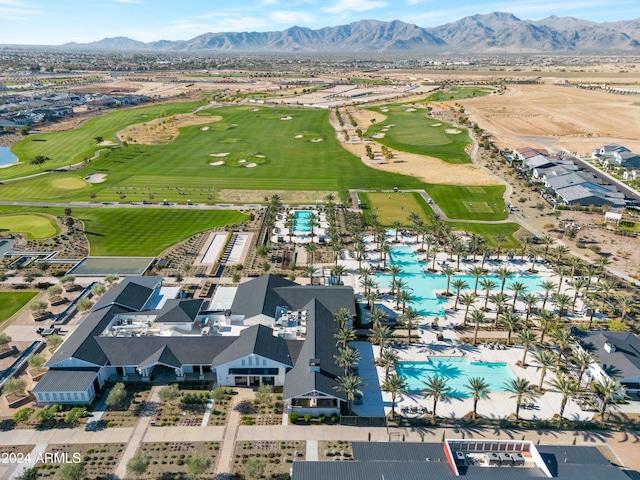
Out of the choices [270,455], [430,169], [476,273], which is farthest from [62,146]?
[270,455]

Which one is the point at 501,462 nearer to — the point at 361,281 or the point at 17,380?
the point at 361,281

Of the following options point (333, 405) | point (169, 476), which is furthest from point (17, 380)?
point (333, 405)

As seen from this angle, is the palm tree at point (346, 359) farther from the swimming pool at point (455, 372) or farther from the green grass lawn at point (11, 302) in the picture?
the green grass lawn at point (11, 302)

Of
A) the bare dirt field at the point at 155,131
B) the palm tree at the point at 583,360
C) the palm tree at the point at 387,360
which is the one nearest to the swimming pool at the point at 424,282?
the palm tree at the point at 387,360

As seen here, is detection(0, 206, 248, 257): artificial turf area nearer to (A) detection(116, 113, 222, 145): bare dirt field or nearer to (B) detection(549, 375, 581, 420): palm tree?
(A) detection(116, 113, 222, 145): bare dirt field

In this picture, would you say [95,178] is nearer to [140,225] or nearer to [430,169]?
[140,225]
